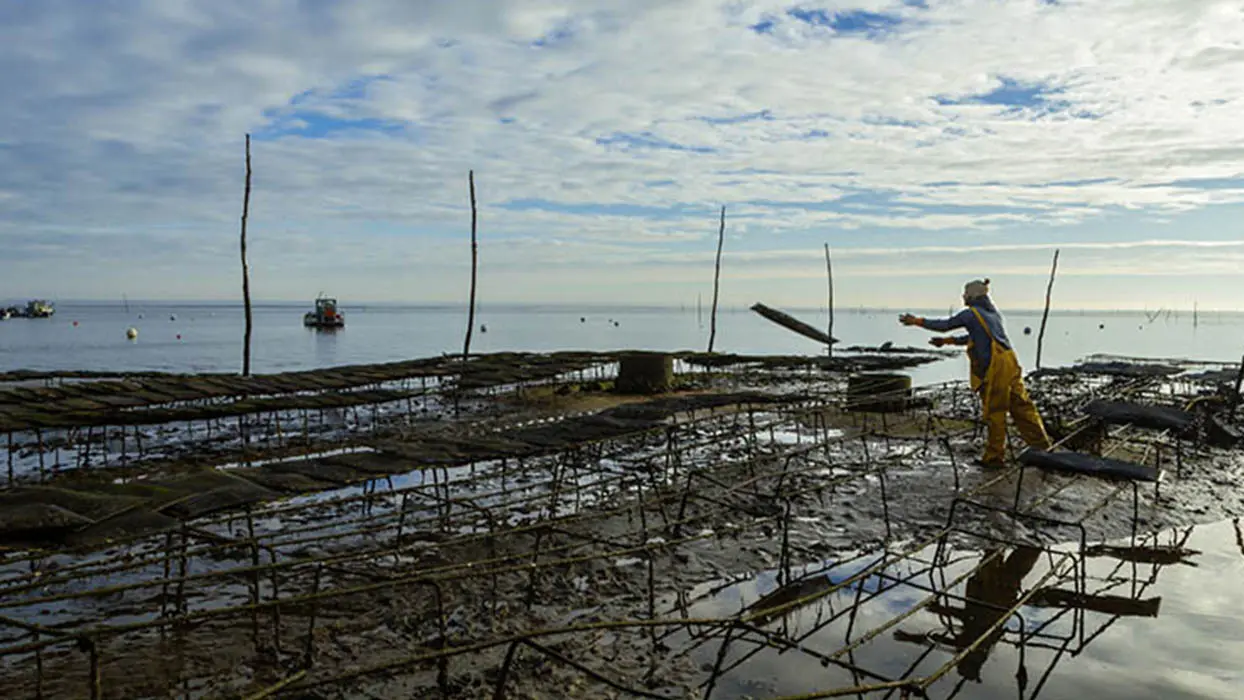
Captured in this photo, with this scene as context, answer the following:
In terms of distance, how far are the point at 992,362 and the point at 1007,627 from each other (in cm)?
510

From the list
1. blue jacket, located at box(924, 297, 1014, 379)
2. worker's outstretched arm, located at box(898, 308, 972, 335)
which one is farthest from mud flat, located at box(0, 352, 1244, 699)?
worker's outstretched arm, located at box(898, 308, 972, 335)

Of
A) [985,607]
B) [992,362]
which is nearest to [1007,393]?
[992,362]

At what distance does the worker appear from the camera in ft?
35.1

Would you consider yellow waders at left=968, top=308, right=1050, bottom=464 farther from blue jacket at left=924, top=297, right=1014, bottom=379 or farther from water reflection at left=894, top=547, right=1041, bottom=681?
water reflection at left=894, top=547, right=1041, bottom=681

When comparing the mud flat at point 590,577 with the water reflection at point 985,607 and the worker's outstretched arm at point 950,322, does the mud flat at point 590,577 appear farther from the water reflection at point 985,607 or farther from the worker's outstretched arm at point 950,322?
the worker's outstretched arm at point 950,322

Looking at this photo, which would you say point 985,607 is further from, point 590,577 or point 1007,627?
point 590,577

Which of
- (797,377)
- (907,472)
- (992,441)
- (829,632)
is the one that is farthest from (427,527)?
(797,377)

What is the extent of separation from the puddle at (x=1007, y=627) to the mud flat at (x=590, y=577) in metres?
0.03

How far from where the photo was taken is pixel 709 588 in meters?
7.32

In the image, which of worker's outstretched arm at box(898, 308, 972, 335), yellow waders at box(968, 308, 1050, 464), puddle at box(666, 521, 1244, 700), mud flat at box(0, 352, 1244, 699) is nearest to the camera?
mud flat at box(0, 352, 1244, 699)

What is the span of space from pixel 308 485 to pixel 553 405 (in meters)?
14.7

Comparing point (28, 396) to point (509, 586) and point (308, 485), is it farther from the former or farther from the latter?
point (509, 586)

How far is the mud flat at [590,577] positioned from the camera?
5320 mm

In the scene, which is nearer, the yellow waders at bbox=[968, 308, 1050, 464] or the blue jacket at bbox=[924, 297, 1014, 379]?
the yellow waders at bbox=[968, 308, 1050, 464]
